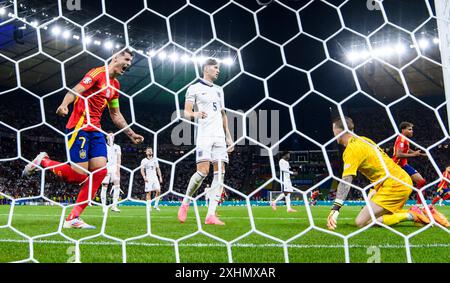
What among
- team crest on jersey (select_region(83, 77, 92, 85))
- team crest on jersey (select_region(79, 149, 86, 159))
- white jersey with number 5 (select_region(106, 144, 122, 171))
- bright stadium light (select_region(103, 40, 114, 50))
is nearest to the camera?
team crest on jersey (select_region(83, 77, 92, 85))

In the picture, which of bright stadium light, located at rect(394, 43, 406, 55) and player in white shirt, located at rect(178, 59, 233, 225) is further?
bright stadium light, located at rect(394, 43, 406, 55)

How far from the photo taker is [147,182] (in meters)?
7.61

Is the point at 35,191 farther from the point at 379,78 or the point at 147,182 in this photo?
the point at 379,78

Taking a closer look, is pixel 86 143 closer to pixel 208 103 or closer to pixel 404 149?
pixel 208 103

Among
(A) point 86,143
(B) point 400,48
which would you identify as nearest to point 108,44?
(B) point 400,48

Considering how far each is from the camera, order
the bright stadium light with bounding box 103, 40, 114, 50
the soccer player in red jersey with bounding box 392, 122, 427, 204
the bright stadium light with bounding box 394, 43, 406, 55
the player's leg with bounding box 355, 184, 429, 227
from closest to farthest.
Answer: the player's leg with bounding box 355, 184, 429, 227, the soccer player in red jersey with bounding box 392, 122, 427, 204, the bright stadium light with bounding box 103, 40, 114, 50, the bright stadium light with bounding box 394, 43, 406, 55

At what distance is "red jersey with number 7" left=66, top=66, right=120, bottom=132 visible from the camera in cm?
279

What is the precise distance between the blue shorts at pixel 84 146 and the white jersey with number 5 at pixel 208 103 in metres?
0.78

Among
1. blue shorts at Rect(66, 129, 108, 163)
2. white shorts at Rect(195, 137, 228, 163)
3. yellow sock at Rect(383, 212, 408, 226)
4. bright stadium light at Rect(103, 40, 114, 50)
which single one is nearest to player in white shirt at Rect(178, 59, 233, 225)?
white shorts at Rect(195, 137, 228, 163)

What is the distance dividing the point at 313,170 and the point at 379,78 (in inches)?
281

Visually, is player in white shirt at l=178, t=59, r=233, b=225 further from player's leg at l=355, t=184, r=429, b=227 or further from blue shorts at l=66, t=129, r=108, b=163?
player's leg at l=355, t=184, r=429, b=227

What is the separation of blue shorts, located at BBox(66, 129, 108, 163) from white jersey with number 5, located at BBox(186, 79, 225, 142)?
2.54 ft

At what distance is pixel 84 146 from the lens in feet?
9.49
